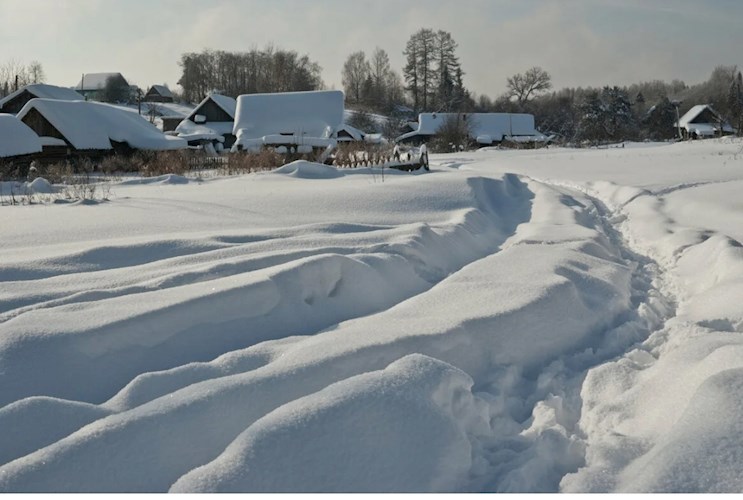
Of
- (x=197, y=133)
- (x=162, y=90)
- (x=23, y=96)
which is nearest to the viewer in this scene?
(x=23, y=96)

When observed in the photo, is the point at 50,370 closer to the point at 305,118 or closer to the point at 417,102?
the point at 305,118

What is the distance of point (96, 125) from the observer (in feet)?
93.4

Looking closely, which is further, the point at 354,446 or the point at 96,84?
the point at 96,84

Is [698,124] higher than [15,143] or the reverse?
higher

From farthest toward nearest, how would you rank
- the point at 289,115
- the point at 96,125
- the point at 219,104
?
the point at 219,104
the point at 289,115
the point at 96,125

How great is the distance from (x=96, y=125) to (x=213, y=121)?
1760 cm

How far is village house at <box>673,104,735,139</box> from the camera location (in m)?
55.3

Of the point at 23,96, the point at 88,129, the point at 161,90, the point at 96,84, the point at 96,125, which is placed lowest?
the point at 88,129

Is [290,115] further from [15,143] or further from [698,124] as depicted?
[698,124]

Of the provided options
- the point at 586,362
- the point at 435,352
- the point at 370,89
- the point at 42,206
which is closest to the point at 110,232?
the point at 42,206

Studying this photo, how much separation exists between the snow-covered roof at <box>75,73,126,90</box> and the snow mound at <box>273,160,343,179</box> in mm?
75370

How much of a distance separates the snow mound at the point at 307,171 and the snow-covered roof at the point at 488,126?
1706 inches

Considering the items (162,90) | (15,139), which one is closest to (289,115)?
(15,139)

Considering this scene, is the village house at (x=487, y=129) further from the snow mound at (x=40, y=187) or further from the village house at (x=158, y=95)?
the snow mound at (x=40, y=187)
